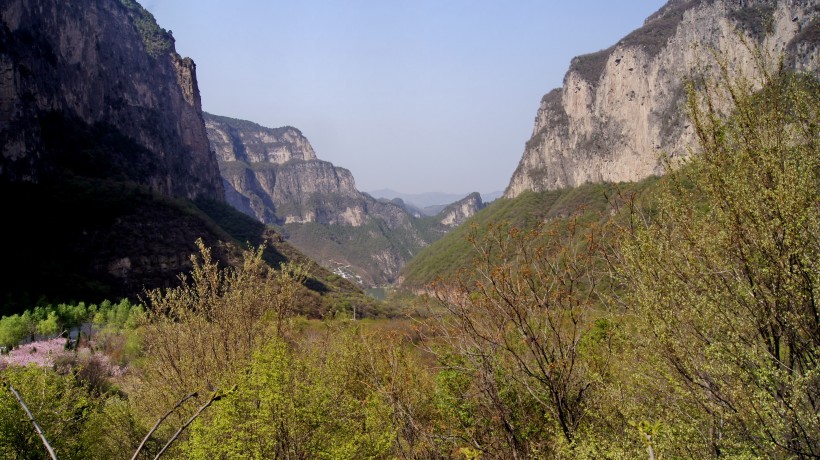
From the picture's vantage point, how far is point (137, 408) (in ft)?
52.1

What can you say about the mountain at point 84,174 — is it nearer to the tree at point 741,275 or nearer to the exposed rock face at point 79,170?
the exposed rock face at point 79,170

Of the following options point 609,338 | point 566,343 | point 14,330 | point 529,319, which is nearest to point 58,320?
point 14,330

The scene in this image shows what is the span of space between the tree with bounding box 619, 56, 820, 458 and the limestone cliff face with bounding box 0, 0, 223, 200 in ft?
301

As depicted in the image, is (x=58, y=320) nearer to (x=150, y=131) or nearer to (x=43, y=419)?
(x=43, y=419)

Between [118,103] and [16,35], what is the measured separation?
165 feet

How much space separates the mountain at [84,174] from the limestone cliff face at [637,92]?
104 meters

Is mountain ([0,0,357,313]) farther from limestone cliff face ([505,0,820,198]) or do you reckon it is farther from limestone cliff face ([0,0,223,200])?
limestone cliff face ([505,0,820,198])

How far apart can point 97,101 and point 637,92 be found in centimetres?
16562

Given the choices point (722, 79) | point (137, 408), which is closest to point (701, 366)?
point (722, 79)

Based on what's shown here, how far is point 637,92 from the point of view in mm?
154625

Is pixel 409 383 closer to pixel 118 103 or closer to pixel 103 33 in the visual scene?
pixel 118 103

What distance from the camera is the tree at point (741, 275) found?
21.5ft

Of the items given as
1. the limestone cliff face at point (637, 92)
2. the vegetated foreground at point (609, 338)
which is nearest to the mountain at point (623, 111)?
the limestone cliff face at point (637, 92)

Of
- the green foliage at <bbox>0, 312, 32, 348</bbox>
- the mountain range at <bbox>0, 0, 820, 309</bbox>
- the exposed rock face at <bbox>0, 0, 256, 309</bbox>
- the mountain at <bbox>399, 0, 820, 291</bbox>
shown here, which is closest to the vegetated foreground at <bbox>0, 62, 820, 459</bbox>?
the mountain range at <bbox>0, 0, 820, 309</bbox>
